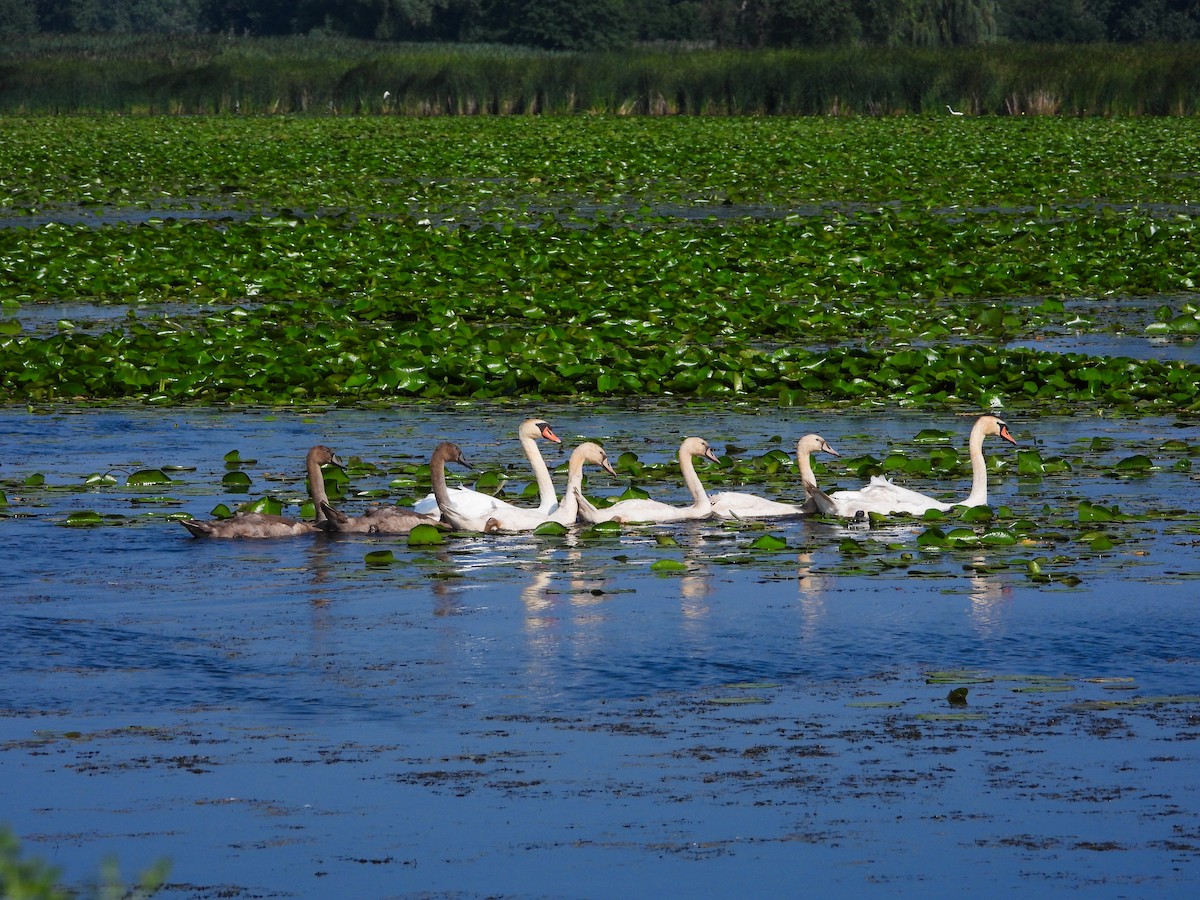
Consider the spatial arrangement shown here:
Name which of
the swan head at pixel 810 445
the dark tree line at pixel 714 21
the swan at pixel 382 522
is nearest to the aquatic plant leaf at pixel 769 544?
the swan head at pixel 810 445

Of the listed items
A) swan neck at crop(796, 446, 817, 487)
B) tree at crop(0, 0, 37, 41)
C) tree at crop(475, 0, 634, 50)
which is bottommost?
swan neck at crop(796, 446, 817, 487)

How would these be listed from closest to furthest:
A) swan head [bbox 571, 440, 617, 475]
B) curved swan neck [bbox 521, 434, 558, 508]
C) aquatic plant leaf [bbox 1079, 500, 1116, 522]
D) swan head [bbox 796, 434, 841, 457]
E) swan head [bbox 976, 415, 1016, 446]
A: aquatic plant leaf [bbox 1079, 500, 1116, 522] → curved swan neck [bbox 521, 434, 558, 508] → swan head [bbox 571, 440, 617, 475] → swan head [bbox 796, 434, 841, 457] → swan head [bbox 976, 415, 1016, 446]

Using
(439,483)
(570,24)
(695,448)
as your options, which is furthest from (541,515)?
(570,24)

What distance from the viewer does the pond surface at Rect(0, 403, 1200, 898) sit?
6.37 m

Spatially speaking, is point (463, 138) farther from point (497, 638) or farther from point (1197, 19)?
point (1197, 19)

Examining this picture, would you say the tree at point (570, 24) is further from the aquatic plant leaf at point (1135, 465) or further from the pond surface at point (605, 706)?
the pond surface at point (605, 706)

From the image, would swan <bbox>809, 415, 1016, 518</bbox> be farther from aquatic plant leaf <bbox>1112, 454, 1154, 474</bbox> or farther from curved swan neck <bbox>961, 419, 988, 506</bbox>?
aquatic plant leaf <bbox>1112, 454, 1154, 474</bbox>

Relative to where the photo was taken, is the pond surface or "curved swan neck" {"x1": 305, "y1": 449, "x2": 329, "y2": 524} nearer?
the pond surface

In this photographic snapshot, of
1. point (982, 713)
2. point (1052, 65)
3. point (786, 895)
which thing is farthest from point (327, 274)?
point (1052, 65)

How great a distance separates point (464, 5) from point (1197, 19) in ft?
116

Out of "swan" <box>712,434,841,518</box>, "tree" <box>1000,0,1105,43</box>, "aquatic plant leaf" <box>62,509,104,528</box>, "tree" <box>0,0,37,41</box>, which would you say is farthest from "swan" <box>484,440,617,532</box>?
"tree" <box>0,0,37,41</box>

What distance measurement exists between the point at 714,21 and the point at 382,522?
92.3 meters

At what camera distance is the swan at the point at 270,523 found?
1161cm

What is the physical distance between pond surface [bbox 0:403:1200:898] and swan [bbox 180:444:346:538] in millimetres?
124
